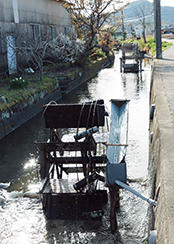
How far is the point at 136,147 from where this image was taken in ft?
34.7

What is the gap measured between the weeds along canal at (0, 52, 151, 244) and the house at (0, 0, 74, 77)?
5.39 meters

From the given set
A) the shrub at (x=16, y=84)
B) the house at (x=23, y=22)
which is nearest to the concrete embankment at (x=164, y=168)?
the shrub at (x=16, y=84)

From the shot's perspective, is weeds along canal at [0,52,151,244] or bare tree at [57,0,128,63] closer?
weeds along canal at [0,52,151,244]

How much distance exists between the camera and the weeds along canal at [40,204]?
6.22m

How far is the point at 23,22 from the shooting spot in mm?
20391

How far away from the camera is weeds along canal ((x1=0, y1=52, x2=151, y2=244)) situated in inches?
245

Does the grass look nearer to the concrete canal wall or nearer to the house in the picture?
the concrete canal wall

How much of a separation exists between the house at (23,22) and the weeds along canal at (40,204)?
5386 mm

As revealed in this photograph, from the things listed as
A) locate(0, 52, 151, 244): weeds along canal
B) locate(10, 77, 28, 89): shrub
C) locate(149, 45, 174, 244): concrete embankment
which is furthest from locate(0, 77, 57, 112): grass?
locate(149, 45, 174, 244): concrete embankment

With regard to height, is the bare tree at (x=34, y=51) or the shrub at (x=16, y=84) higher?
the bare tree at (x=34, y=51)

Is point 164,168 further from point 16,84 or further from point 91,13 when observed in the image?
point 91,13

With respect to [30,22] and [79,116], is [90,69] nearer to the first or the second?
[30,22]

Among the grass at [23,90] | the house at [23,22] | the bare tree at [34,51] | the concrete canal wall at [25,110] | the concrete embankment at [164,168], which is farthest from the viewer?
the house at [23,22]

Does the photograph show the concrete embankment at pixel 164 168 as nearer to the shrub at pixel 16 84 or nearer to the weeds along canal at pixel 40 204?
the weeds along canal at pixel 40 204
